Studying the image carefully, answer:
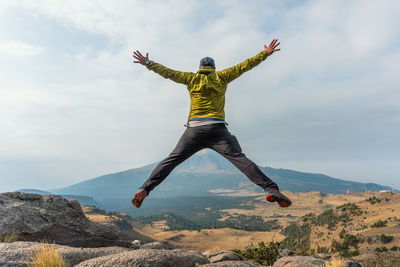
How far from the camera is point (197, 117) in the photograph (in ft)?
15.9

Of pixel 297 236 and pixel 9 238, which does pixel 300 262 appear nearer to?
pixel 9 238

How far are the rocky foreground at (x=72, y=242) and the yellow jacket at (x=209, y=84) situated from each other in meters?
2.53

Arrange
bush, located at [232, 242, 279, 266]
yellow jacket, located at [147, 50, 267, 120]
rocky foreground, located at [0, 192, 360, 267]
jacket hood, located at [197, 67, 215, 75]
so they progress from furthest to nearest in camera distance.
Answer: bush, located at [232, 242, 279, 266] < jacket hood, located at [197, 67, 215, 75] < yellow jacket, located at [147, 50, 267, 120] < rocky foreground, located at [0, 192, 360, 267]

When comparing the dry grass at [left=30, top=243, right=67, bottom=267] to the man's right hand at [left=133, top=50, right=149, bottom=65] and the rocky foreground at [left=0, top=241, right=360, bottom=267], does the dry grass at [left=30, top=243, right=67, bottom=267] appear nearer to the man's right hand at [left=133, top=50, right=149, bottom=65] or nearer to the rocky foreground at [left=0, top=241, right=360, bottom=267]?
the rocky foreground at [left=0, top=241, right=360, bottom=267]

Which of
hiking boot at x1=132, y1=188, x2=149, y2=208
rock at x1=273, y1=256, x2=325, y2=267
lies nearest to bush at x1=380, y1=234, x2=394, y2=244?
rock at x1=273, y1=256, x2=325, y2=267

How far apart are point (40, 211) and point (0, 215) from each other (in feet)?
2.91

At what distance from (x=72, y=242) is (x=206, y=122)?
4.74 metres

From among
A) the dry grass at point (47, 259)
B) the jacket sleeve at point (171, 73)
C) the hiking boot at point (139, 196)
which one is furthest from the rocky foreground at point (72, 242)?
the jacket sleeve at point (171, 73)

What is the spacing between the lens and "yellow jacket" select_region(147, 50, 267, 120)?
15.9 feet

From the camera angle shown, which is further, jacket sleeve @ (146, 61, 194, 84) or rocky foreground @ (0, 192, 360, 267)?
jacket sleeve @ (146, 61, 194, 84)

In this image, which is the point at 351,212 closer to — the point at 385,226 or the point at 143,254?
the point at 385,226

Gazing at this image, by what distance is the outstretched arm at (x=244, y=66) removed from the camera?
4.91 metres

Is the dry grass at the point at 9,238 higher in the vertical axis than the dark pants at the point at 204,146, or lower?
lower

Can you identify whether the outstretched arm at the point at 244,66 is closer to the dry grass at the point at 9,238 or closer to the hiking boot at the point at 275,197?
the hiking boot at the point at 275,197
